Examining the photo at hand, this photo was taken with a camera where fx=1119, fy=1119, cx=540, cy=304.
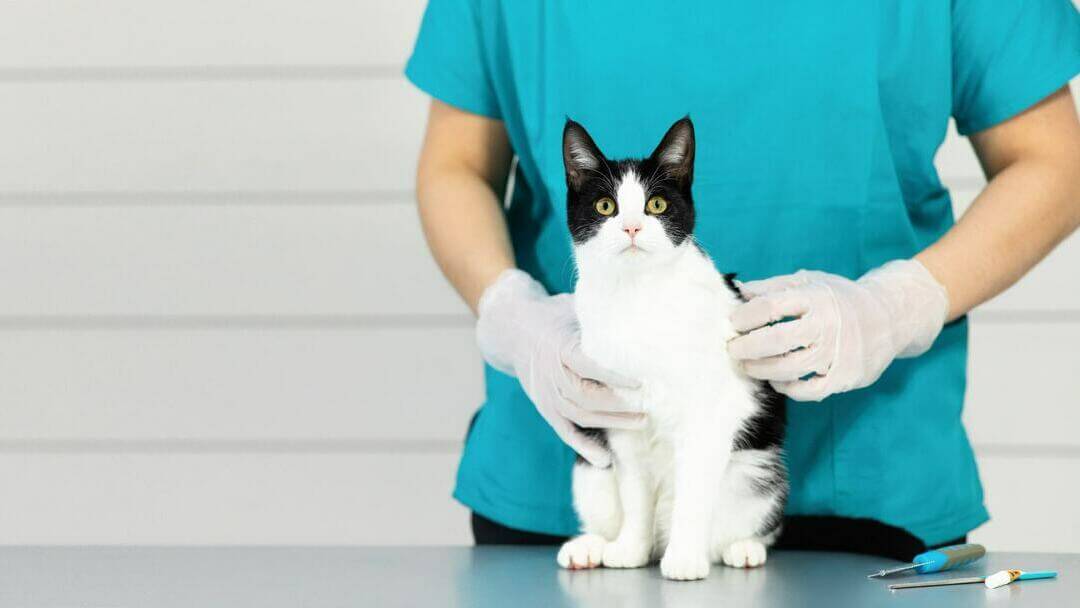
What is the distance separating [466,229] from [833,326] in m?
0.48

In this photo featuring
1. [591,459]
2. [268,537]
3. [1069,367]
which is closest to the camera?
[591,459]

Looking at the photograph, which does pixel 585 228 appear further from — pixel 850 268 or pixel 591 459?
pixel 850 268

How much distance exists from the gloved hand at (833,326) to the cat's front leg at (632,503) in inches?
5.5

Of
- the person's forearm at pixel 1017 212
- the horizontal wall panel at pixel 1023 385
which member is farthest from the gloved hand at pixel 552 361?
the horizontal wall panel at pixel 1023 385

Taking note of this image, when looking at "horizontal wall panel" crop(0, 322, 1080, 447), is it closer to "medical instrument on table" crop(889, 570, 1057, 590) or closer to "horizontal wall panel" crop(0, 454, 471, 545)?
"horizontal wall panel" crop(0, 454, 471, 545)

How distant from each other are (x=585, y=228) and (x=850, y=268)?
39 cm

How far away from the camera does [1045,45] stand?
1.25 metres

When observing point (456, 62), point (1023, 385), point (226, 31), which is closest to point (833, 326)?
point (456, 62)

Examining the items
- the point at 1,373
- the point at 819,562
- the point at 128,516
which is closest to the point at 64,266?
the point at 1,373

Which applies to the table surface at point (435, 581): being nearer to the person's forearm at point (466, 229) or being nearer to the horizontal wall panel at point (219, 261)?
the person's forearm at point (466, 229)

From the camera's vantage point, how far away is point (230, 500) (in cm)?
224

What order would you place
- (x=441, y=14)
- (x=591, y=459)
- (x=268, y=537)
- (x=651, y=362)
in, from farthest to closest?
1. (x=268, y=537)
2. (x=441, y=14)
3. (x=591, y=459)
4. (x=651, y=362)

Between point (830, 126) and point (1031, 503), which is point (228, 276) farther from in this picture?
point (1031, 503)

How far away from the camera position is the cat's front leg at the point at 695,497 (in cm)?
102
